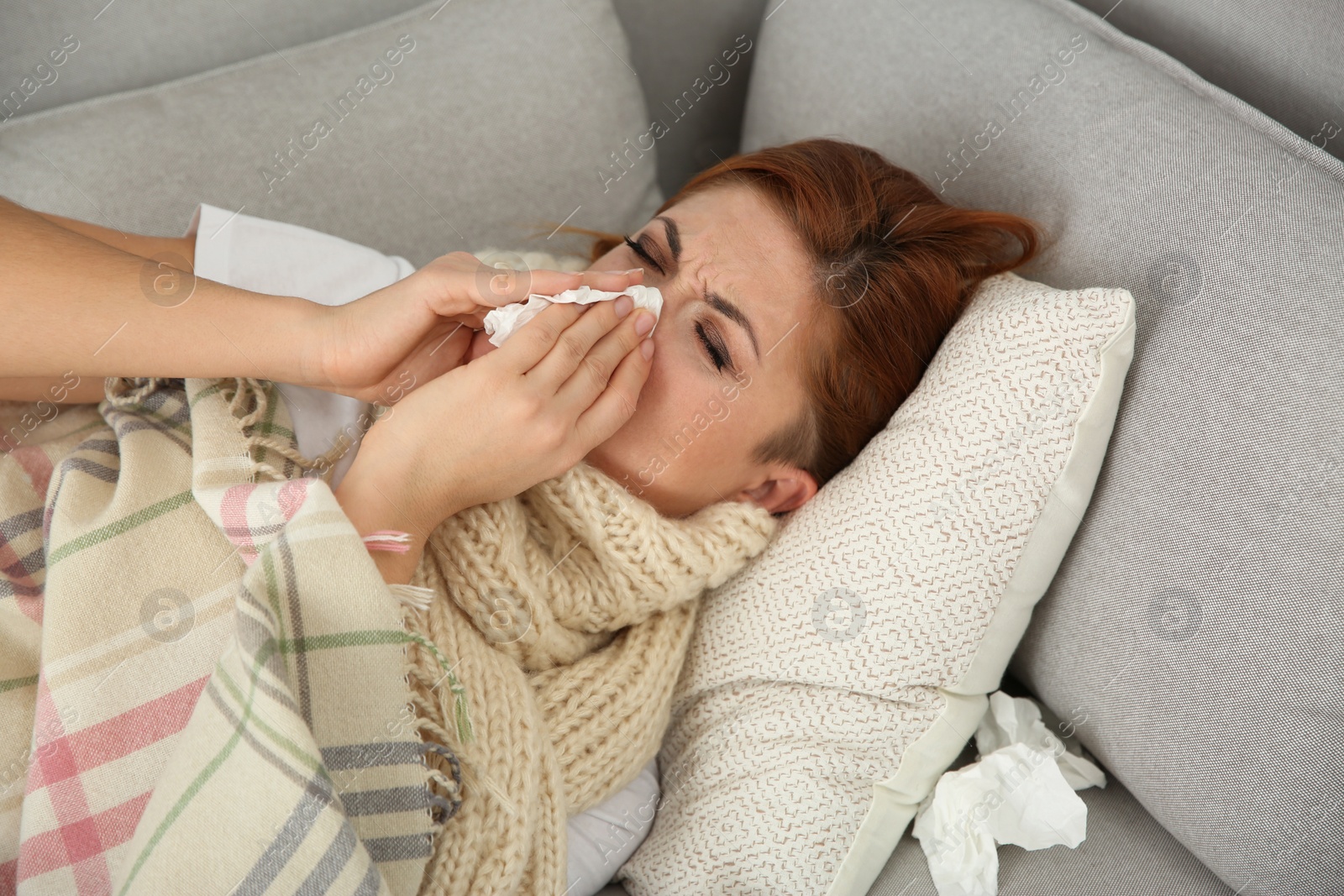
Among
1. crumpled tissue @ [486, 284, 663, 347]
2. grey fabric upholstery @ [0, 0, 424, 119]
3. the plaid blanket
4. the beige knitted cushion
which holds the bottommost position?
the beige knitted cushion

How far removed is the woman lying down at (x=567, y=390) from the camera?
1.00 metres

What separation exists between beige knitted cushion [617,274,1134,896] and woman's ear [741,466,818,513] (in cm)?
16

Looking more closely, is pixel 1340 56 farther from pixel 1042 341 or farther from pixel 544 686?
pixel 544 686

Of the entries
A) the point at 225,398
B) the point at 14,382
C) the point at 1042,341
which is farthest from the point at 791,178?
the point at 14,382

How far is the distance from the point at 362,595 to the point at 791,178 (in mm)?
859

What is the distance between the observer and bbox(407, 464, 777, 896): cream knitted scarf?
0.98 metres

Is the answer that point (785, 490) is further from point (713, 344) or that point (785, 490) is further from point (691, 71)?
point (691, 71)

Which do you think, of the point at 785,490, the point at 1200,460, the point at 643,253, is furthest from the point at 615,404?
the point at 1200,460

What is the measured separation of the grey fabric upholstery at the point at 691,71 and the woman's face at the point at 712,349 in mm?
1007

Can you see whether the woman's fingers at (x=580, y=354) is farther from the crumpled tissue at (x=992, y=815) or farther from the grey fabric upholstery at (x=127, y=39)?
the grey fabric upholstery at (x=127, y=39)

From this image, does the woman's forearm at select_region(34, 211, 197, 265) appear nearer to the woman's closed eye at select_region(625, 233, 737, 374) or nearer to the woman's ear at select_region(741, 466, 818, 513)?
the woman's closed eye at select_region(625, 233, 737, 374)

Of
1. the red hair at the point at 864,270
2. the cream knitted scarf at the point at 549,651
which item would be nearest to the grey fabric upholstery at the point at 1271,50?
the red hair at the point at 864,270

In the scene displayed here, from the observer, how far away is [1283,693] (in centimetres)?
95

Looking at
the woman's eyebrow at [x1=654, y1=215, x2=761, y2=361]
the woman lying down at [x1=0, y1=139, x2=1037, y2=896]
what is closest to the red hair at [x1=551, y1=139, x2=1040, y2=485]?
the woman lying down at [x1=0, y1=139, x2=1037, y2=896]
